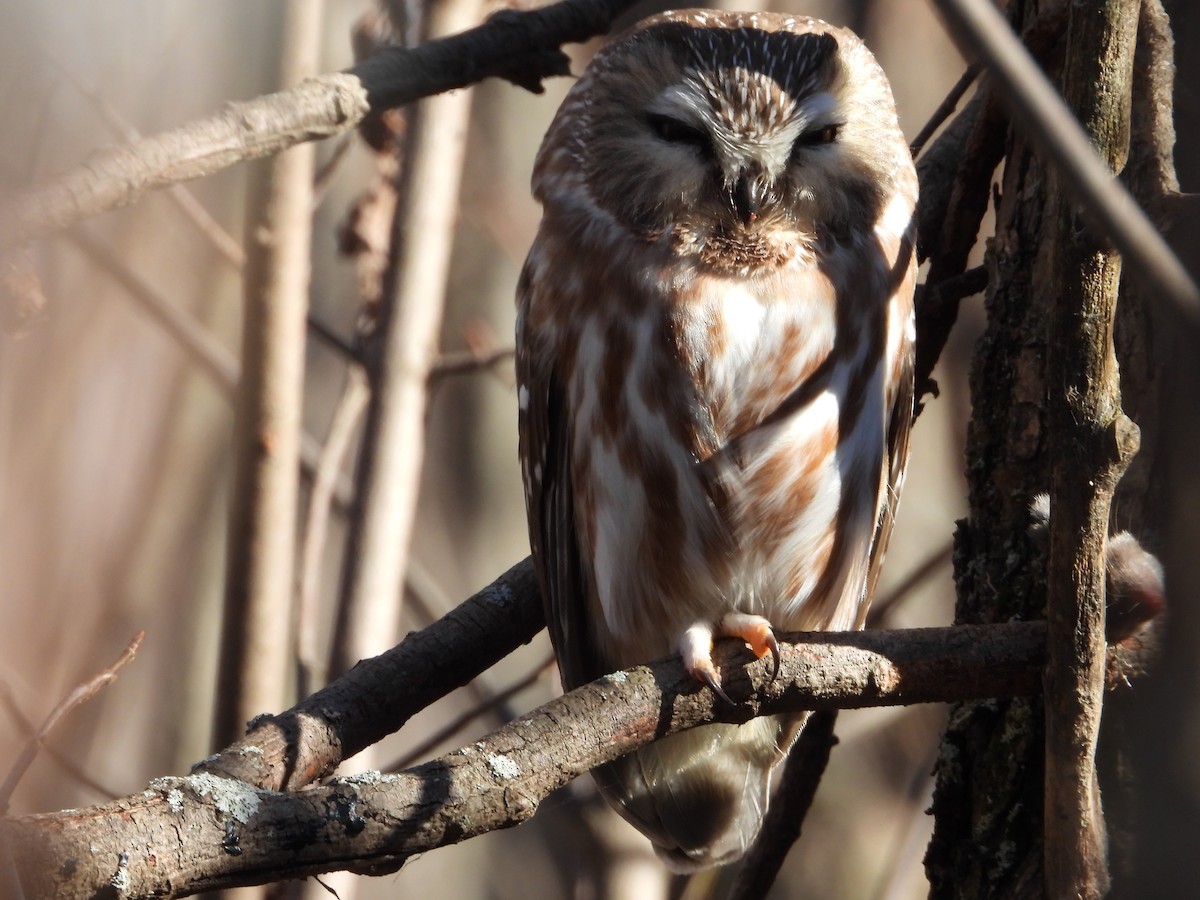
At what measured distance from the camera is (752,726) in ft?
8.78

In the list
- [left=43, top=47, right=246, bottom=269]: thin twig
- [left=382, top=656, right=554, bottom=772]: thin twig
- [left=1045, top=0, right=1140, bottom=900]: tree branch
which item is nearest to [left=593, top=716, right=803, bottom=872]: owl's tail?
[left=382, top=656, right=554, bottom=772]: thin twig

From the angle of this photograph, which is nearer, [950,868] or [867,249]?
[950,868]

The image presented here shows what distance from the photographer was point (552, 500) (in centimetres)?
257

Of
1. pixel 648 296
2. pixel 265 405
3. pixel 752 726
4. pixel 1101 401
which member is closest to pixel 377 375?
pixel 265 405

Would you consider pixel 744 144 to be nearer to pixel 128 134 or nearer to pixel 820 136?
pixel 820 136

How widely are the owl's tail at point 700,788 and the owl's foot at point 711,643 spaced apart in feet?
1.49

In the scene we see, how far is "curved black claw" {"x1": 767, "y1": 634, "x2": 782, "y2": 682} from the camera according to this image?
189 centimetres

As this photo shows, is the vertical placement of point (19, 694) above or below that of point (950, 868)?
above

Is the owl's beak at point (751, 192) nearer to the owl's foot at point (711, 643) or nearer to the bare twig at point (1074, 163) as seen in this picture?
the owl's foot at point (711, 643)

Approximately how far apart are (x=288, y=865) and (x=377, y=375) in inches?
73.9

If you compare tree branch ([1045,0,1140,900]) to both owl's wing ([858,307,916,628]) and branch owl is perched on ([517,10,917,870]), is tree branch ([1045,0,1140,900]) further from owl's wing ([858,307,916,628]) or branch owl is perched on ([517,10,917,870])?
owl's wing ([858,307,916,628])

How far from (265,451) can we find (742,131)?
4.06 feet

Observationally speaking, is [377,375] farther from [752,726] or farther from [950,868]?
[950,868]

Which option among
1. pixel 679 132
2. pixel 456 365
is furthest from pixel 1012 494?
pixel 456 365
